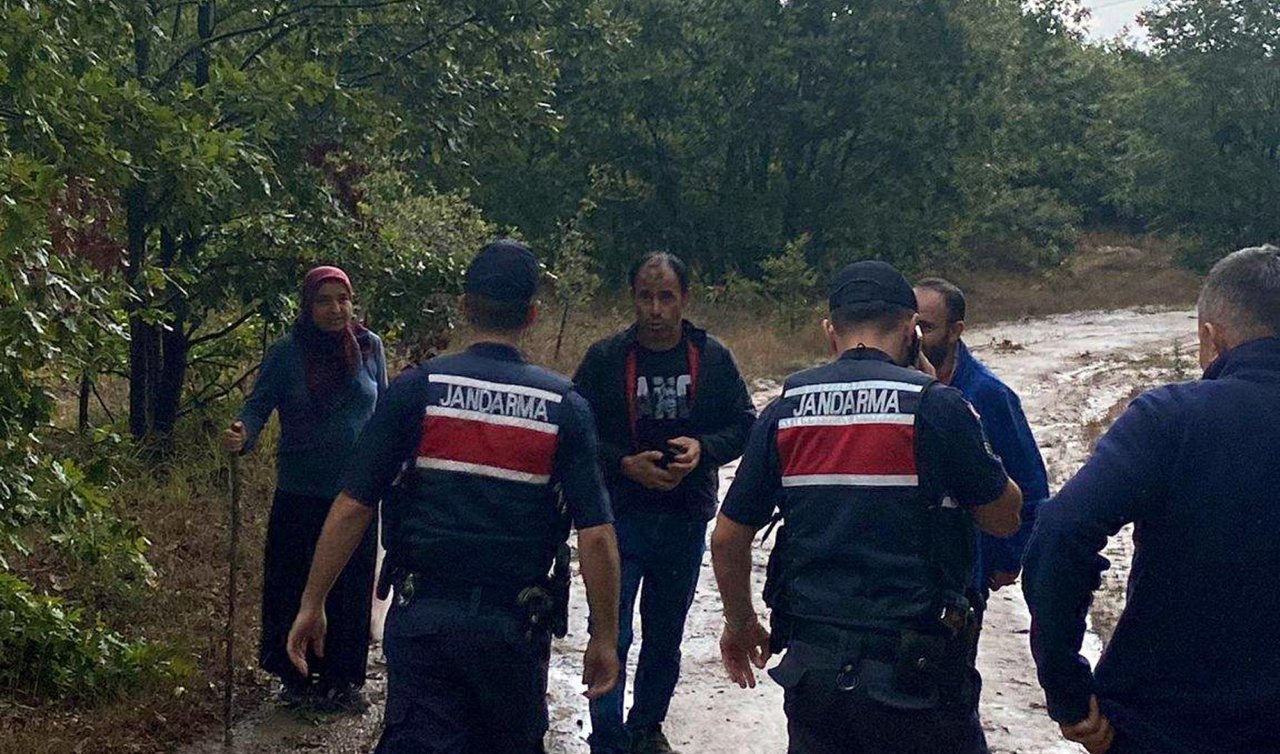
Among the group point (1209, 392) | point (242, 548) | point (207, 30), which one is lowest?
point (242, 548)

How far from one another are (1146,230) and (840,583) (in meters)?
47.2

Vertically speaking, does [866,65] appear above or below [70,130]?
above

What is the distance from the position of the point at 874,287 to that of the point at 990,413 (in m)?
1.16

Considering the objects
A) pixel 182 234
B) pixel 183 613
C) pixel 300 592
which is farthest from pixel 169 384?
pixel 300 592

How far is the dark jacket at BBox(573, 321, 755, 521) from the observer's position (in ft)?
17.3

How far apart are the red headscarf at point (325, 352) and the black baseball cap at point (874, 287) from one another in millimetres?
2707

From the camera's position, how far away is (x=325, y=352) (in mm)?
5871

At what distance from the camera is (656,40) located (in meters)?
27.5

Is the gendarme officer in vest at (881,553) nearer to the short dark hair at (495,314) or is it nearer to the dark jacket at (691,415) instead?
the short dark hair at (495,314)

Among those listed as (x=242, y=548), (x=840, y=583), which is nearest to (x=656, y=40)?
(x=242, y=548)

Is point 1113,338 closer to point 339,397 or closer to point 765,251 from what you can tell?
point 765,251

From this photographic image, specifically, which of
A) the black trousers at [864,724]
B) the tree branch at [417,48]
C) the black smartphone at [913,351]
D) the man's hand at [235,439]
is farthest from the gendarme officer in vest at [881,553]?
the tree branch at [417,48]

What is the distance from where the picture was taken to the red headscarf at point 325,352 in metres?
5.84

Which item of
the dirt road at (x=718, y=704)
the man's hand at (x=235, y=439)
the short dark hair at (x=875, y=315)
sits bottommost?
the dirt road at (x=718, y=704)
